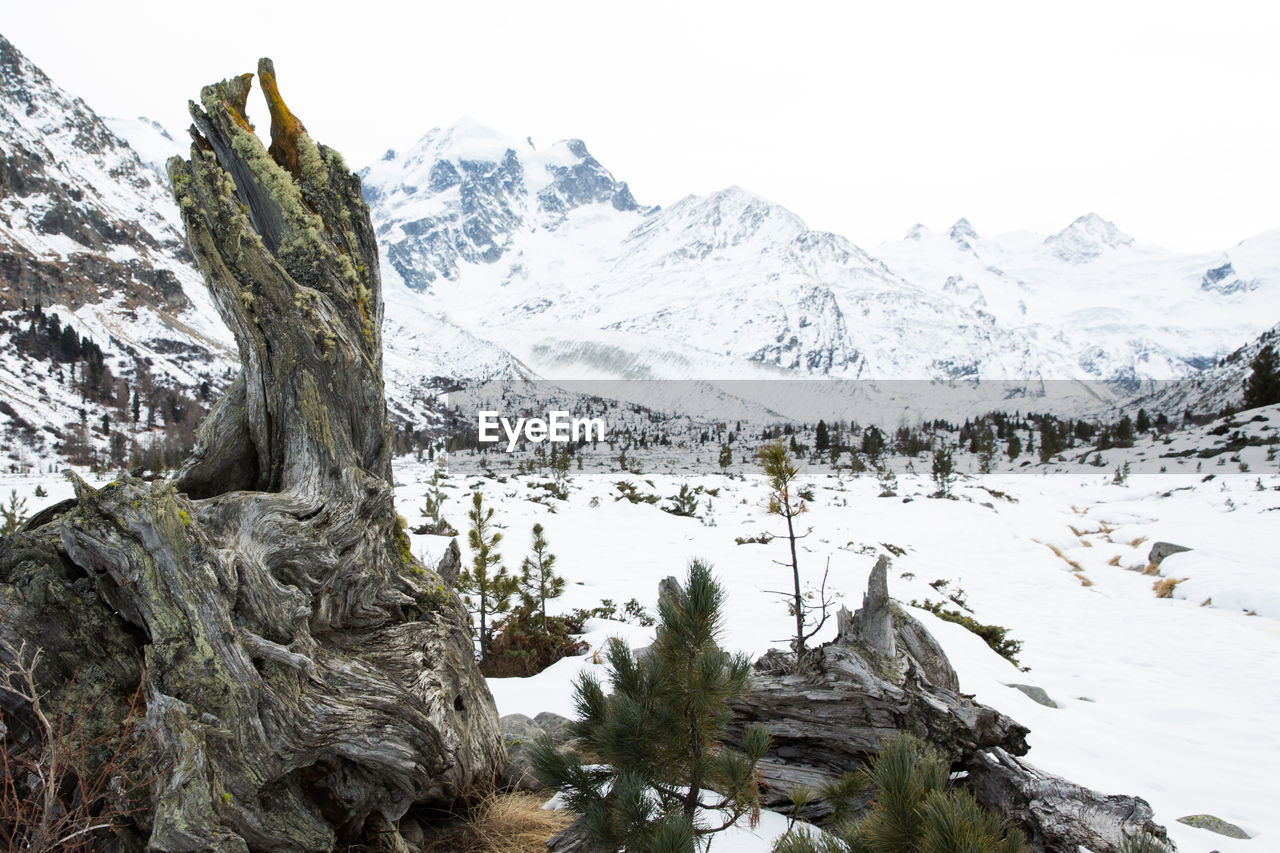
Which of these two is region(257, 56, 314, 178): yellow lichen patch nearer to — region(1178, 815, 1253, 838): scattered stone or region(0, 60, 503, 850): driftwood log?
region(0, 60, 503, 850): driftwood log

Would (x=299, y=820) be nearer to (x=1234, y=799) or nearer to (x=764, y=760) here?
(x=764, y=760)

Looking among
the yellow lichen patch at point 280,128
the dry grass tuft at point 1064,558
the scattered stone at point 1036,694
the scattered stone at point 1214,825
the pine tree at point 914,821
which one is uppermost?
the yellow lichen patch at point 280,128

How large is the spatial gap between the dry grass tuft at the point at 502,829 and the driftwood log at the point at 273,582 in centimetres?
27

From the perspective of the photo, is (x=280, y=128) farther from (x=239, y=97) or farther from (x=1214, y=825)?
(x=1214, y=825)

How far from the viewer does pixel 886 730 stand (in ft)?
15.4

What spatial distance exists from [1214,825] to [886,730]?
3467 millimetres

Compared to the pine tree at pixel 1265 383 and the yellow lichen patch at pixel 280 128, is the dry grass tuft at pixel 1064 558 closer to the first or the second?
the yellow lichen patch at pixel 280 128

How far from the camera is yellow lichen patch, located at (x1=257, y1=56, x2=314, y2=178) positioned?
5340 mm

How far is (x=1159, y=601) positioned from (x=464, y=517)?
19.6m

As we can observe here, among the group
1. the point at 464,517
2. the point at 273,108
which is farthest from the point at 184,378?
the point at 273,108

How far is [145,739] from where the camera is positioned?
3182 mm

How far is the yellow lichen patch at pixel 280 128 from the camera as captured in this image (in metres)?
5.34

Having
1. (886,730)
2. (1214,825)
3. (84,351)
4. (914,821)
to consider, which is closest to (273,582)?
(914,821)

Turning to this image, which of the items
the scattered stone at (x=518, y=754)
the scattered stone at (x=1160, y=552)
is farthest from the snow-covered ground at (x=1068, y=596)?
the scattered stone at (x=518, y=754)
